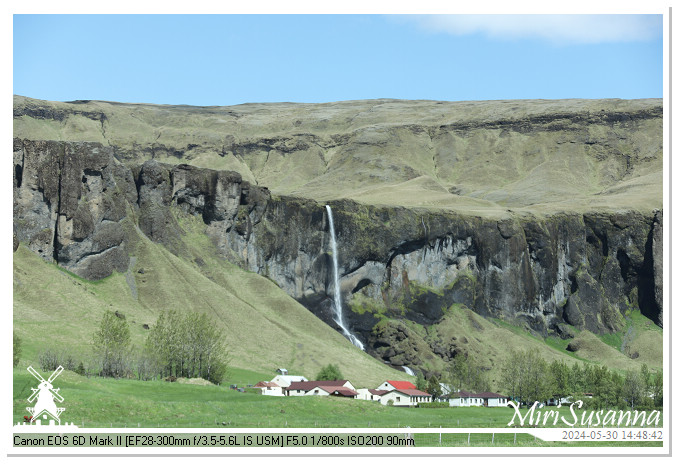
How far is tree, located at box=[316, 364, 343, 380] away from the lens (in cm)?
17969

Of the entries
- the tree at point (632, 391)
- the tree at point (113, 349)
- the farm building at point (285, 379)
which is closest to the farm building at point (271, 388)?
the farm building at point (285, 379)

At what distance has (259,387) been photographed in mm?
152875

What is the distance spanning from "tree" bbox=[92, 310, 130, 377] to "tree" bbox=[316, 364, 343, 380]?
131 feet

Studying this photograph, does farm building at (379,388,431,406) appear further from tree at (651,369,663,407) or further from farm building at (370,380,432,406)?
tree at (651,369,663,407)

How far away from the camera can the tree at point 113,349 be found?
144275mm

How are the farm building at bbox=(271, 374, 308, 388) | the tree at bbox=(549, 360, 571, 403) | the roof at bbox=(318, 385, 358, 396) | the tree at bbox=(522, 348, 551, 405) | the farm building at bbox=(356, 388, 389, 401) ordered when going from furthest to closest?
the tree at bbox=(549, 360, 571, 403) < the tree at bbox=(522, 348, 551, 405) < the farm building at bbox=(271, 374, 308, 388) < the farm building at bbox=(356, 388, 389, 401) < the roof at bbox=(318, 385, 358, 396)

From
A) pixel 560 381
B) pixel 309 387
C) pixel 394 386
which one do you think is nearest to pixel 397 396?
pixel 394 386

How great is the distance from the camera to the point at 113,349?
5851 inches

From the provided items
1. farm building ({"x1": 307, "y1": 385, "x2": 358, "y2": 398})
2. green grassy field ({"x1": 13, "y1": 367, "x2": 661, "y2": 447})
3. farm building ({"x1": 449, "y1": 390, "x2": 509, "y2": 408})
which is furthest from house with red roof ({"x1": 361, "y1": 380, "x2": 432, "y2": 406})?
green grassy field ({"x1": 13, "y1": 367, "x2": 661, "y2": 447})
